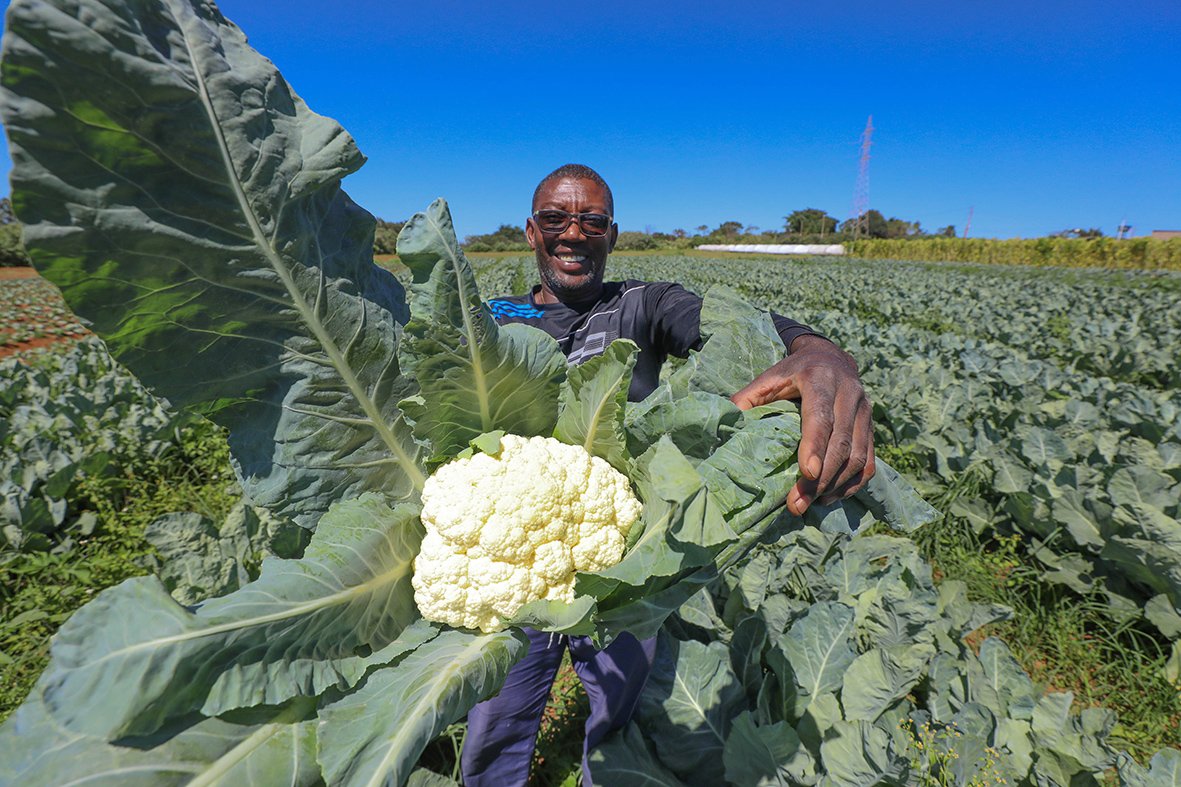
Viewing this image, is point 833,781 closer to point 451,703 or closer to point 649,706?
point 649,706

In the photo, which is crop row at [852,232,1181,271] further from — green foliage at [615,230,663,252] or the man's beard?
the man's beard

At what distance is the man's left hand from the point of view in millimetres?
1139

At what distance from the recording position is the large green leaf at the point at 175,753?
0.82 meters

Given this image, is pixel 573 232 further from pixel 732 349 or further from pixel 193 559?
pixel 193 559

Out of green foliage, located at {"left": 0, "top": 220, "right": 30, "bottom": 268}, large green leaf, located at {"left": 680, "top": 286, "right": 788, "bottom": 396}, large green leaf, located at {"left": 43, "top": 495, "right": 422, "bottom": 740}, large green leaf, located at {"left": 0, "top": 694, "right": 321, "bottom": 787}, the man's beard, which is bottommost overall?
large green leaf, located at {"left": 0, "top": 694, "right": 321, "bottom": 787}

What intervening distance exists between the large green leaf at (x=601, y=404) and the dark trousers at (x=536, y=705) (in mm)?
1200

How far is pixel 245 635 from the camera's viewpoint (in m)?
0.90

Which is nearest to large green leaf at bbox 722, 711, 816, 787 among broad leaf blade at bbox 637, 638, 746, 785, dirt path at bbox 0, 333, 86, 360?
broad leaf blade at bbox 637, 638, 746, 785

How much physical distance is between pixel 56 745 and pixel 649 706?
2.05m

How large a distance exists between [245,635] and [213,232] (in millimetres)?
636

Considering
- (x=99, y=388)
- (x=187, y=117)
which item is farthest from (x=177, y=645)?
(x=99, y=388)

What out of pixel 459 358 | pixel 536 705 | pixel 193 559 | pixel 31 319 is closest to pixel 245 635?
pixel 459 358

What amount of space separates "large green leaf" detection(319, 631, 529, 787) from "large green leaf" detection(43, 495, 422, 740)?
0.09 m

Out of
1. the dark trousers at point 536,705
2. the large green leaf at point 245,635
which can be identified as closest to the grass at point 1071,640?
the dark trousers at point 536,705
